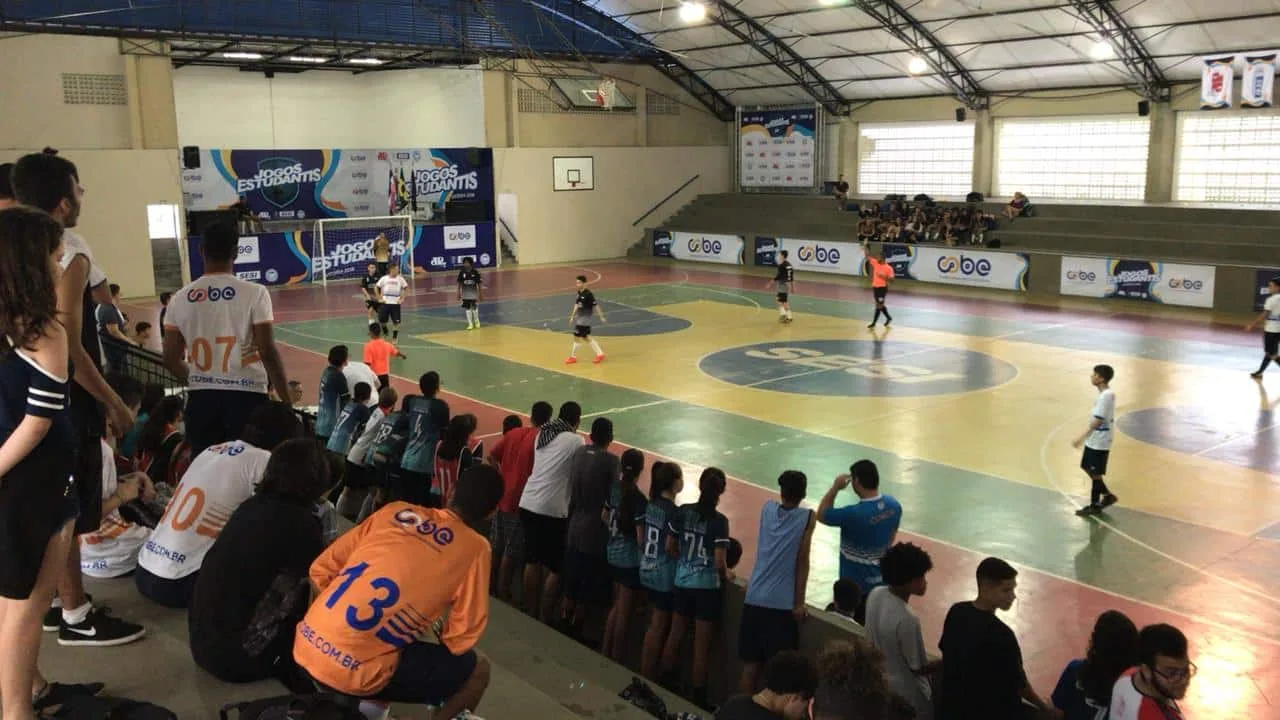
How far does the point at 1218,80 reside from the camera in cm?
2922

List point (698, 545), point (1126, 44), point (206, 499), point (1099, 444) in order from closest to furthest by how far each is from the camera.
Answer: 1. point (206, 499)
2. point (698, 545)
3. point (1099, 444)
4. point (1126, 44)

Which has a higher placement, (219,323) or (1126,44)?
(1126,44)

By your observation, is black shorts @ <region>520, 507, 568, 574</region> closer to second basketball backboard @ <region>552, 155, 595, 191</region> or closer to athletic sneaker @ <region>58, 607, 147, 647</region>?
athletic sneaker @ <region>58, 607, 147, 647</region>

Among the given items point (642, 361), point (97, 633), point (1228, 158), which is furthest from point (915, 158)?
point (97, 633)

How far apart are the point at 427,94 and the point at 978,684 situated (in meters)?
39.9

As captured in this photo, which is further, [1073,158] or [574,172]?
[574,172]

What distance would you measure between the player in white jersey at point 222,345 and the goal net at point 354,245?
95.1ft

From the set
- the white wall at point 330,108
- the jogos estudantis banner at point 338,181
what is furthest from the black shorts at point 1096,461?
the white wall at point 330,108

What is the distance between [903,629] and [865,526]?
65.6 inches

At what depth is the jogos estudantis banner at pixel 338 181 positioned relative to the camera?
3475 cm

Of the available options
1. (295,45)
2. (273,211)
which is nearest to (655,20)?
(295,45)

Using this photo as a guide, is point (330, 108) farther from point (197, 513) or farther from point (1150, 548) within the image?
point (197, 513)

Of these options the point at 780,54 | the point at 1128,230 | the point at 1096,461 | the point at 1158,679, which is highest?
the point at 780,54

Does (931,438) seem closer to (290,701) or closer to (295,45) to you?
(290,701)
